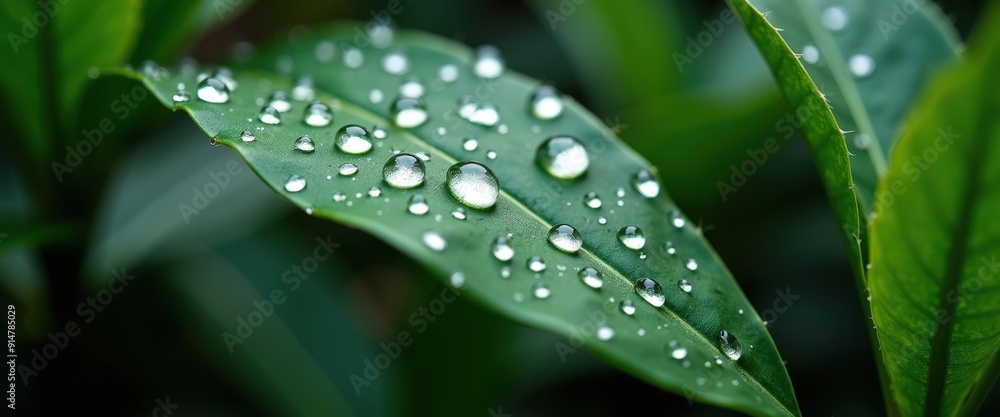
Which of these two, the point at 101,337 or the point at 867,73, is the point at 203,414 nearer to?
the point at 101,337

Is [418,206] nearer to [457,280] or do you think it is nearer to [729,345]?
[457,280]

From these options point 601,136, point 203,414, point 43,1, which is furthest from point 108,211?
point 601,136

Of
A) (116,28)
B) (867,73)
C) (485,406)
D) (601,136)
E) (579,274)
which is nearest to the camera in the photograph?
(579,274)

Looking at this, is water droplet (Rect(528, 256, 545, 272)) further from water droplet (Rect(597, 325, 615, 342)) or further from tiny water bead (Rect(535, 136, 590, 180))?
tiny water bead (Rect(535, 136, 590, 180))

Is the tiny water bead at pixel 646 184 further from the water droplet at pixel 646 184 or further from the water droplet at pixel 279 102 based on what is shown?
the water droplet at pixel 279 102

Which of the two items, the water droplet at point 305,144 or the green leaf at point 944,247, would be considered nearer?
the green leaf at point 944,247

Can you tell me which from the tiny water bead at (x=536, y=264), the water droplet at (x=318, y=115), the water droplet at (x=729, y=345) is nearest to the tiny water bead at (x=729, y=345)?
the water droplet at (x=729, y=345)
